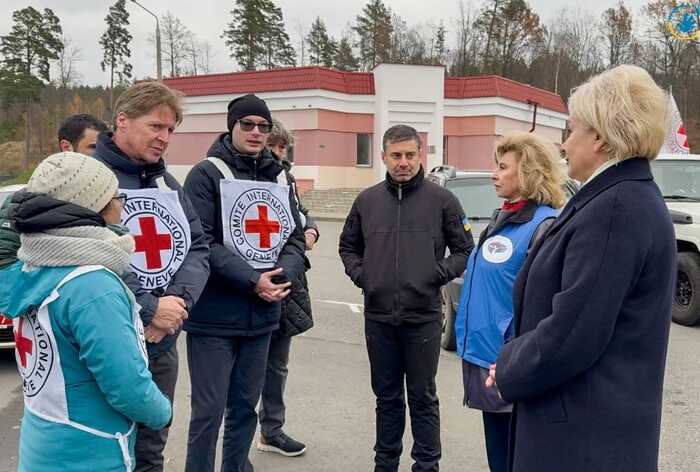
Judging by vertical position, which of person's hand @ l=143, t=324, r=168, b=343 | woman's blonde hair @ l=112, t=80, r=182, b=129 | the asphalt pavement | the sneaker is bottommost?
the asphalt pavement

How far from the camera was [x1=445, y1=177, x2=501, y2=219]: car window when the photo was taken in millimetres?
6762

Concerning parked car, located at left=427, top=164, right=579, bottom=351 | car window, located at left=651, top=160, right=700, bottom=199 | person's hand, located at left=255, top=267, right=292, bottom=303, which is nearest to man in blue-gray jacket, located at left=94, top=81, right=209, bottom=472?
person's hand, located at left=255, top=267, right=292, bottom=303

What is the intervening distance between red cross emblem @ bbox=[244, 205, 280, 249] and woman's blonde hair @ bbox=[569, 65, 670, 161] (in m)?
1.87

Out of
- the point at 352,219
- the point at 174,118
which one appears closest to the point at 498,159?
the point at 352,219

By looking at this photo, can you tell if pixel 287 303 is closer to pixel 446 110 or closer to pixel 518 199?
pixel 518 199

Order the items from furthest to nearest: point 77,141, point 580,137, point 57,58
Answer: point 57,58 < point 77,141 < point 580,137

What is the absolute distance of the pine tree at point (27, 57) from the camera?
49.0 m

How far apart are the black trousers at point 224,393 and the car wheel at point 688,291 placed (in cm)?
613

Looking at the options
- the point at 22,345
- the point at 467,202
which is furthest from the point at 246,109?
the point at 467,202

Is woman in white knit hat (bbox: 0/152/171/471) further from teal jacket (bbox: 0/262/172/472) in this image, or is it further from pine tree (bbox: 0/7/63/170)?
pine tree (bbox: 0/7/63/170)

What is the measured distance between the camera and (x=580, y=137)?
191 centimetres

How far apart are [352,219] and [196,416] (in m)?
1.53

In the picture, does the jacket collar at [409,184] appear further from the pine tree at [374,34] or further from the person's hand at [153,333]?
the pine tree at [374,34]

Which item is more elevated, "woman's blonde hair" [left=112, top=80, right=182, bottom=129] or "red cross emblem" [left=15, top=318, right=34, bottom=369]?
"woman's blonde hair" [left=112, top=80, right=182, bottom=129]
